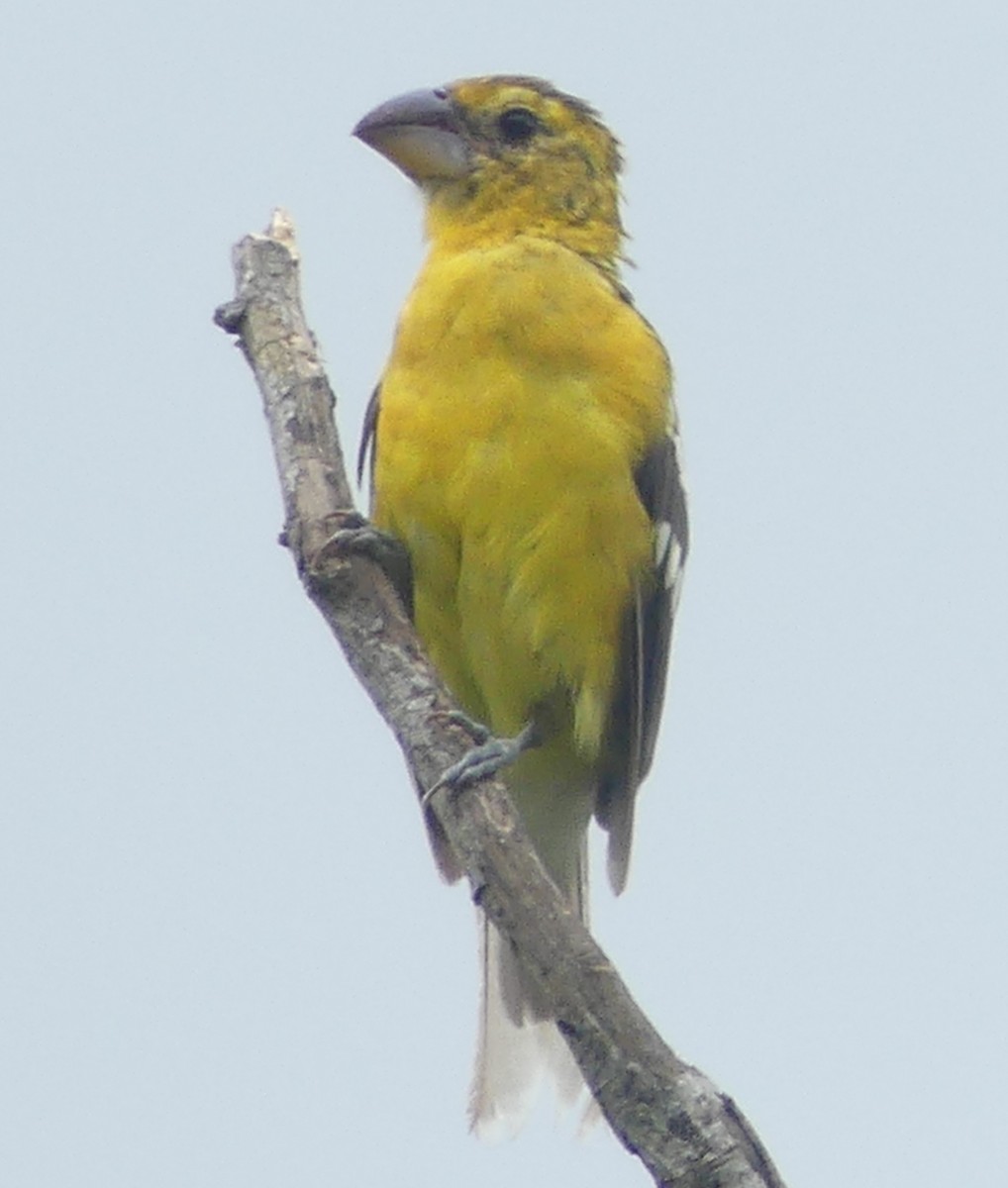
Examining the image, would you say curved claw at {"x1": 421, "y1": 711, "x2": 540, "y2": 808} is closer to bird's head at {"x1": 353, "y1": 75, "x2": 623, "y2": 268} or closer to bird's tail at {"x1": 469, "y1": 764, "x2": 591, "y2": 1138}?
bird's tail at {"x1": 469, "y1": 764, "x2": 591, "y2": 1138}

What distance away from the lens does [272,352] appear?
20.1 ft

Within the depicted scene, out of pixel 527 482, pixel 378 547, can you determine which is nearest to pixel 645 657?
pixel 527 482

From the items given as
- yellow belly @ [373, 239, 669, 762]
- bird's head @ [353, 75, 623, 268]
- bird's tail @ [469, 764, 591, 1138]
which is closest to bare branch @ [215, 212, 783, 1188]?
yellow belly @ [373, 239, 669, 762]

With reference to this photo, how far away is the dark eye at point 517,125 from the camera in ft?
25.2

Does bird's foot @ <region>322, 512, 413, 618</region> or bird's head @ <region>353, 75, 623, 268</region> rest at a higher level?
bird's head @ <region>353, 75, 623, 268</region>

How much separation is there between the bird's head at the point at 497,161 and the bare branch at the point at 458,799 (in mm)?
1100

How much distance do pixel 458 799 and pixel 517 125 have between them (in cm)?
308

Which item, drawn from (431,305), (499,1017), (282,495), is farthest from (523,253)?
(499,1017)

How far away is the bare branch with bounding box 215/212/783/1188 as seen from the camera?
16.6 ft

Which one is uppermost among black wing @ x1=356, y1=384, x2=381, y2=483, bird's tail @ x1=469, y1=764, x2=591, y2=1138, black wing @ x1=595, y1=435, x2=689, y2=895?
black wing @ x1=356, y1=384, x2=381, y2=483

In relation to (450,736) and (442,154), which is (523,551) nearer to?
(450,736)

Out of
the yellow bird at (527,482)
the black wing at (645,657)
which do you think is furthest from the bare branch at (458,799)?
the black wing at (645,657)

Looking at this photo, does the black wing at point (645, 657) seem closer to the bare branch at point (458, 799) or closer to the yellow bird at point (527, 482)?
the yellow bird at point (527, 482)

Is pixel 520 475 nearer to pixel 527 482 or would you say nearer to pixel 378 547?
pixel 527 482
